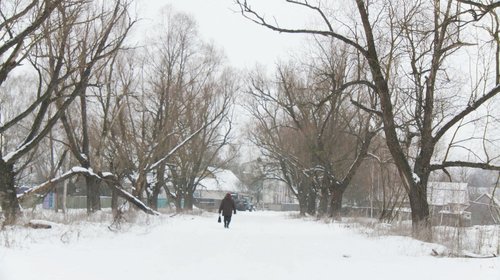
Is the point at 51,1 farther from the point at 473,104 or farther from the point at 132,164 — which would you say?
the point at 132,164

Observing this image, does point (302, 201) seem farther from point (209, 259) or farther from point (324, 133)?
→ point (209, 259)

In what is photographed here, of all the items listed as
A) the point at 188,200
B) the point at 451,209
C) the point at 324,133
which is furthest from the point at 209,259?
the point at 188,200

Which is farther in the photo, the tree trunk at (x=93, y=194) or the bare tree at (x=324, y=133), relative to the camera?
the bare tree at (x=324, y=133)

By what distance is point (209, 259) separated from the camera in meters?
10.8

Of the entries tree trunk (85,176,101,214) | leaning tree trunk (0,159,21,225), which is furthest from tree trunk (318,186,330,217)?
leaning tree trunk (0,159,21,225)

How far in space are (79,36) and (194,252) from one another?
36.4 feet

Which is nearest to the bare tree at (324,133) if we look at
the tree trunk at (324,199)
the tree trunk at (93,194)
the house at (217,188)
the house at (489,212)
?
the tree trunk at (324,199)

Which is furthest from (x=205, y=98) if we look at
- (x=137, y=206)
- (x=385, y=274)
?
(x=385, y=274)

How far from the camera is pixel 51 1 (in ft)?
47.8

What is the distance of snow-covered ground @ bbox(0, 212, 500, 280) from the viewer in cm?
856

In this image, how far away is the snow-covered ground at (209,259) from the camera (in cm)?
856

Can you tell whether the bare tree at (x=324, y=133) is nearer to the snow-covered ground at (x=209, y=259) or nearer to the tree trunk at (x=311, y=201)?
the tree trunk at (x=311, y=201)

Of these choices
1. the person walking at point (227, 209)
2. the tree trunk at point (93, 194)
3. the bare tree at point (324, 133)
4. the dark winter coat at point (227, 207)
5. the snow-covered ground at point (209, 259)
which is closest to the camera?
the snow-covered ground at point (209, 259)

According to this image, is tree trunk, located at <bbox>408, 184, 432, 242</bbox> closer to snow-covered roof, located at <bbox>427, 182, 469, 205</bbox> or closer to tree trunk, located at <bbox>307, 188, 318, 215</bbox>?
snow-covered roof, located at <bbox>427, 182, 469, 205</bbox>
